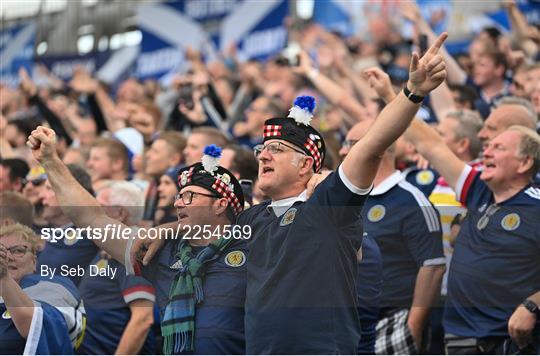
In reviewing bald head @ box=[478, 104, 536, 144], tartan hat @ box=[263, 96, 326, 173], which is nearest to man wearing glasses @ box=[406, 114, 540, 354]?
bald head @ box=[478, 104, 536, 144]

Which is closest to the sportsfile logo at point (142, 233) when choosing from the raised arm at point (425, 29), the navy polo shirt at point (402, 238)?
the navy polo shirt at point (402, 238)

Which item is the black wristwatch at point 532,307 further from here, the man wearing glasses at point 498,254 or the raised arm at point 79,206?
the raised arm at point 79,206

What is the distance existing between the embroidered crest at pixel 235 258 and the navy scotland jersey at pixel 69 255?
866 mm

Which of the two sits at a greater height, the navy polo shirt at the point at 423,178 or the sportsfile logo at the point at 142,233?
the navy polo shirt at the point at 423,178

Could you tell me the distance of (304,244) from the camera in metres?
Result: 6.12

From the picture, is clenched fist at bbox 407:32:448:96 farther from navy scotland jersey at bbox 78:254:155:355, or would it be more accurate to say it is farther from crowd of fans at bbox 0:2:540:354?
navy scotland jersey at bbox 78:254:155:355

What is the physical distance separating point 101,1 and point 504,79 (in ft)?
22.0

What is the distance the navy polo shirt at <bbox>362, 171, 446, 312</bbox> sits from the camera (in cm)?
759

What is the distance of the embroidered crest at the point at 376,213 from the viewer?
25.2 feet

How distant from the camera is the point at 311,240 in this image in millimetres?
6113

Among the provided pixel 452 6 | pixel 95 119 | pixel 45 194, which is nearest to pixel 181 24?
pixel 95 119

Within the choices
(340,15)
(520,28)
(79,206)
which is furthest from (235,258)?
(340,15)

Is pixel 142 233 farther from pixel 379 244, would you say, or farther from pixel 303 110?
pixel 379 244

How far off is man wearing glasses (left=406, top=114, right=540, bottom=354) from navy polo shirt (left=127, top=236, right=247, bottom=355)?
1379 millimetres
